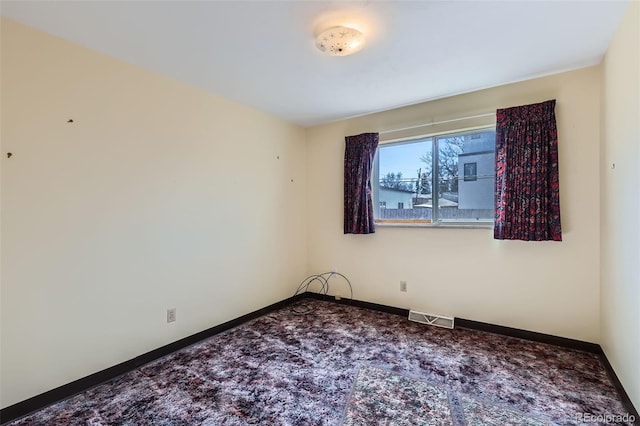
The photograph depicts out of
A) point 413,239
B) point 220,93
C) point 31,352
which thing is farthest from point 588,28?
point 31,352

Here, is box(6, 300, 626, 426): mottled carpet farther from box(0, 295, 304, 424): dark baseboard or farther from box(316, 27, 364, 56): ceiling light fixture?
box(316, 27, 364, 56): ceiling light fixture

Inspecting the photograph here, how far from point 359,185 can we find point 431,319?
1.75m

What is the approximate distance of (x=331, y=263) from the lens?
13.5ft

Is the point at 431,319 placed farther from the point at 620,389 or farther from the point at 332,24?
the point at 332,24

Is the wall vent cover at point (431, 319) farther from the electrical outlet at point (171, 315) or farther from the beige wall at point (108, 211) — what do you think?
the electrical outlet at point (171, 315)

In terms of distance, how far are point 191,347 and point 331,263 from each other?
6.62ft

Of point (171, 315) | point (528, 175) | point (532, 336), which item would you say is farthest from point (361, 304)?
point (528, 175)

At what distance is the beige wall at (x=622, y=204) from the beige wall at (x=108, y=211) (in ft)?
10.4

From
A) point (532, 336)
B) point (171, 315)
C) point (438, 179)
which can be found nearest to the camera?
point (171, 315)

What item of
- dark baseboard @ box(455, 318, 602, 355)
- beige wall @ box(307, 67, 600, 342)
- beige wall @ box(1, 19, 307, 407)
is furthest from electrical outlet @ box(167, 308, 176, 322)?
dark baseboard @ box(455, 318, 602, 355)

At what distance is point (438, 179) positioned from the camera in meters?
3.37

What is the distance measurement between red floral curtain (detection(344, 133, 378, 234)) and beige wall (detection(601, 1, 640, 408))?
6.88 ft

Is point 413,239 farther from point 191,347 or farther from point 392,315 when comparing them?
point 191,347

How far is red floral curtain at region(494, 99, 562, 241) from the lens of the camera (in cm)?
261
